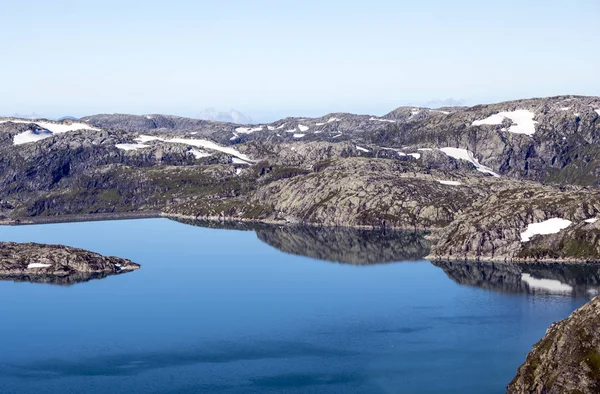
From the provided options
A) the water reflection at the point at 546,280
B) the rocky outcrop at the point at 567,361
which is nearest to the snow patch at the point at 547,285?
the water reflection at the point at 546,280

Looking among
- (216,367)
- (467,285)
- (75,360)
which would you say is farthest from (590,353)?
(467,285)

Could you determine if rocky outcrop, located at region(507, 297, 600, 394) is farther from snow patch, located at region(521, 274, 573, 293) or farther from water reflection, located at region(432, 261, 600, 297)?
snow patch, located at region(521, 274, 573, 293)

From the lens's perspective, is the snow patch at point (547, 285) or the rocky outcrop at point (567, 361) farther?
the snow patch at point (547, 285)

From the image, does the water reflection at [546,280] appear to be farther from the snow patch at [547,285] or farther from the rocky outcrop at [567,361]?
the rocky outcrop at [567,361]

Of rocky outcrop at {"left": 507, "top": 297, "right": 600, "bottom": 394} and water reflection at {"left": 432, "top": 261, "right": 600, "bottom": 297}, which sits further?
water reflection at {"left": 432, "top": 261, "right": 600, "bottom": 297}

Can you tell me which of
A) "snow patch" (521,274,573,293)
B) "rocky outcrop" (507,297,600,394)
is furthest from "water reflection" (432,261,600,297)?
"rocky outcrop" (507,297,600,394)

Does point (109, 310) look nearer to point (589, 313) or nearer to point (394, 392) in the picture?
point (394, 392)
